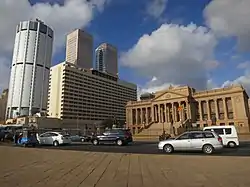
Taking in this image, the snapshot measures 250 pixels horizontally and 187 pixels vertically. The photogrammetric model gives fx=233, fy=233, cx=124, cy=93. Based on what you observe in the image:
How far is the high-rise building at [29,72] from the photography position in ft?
443

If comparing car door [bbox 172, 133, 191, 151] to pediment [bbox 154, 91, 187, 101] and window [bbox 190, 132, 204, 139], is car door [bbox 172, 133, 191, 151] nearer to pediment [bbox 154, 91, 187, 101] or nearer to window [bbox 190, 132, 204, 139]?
window [bbox 190, 132, 204, 139]

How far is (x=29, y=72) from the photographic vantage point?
136625 mm

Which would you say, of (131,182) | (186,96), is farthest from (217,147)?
(186,96)

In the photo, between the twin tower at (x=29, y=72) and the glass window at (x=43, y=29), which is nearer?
the twin tower at (x=29, y=72)

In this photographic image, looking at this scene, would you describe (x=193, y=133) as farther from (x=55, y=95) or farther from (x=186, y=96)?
(x=55, y=95)

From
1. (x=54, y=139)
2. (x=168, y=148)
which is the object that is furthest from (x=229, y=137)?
(x=54, y=139)

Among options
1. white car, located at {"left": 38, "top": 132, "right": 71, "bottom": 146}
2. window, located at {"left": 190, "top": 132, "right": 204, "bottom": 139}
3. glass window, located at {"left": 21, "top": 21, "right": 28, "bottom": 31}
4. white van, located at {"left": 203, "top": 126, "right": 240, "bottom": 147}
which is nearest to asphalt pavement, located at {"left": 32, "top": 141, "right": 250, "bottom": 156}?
white van, located at {"left": 203, "top": 126, "right": 240, "bottom": 147}

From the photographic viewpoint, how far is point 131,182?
6.64 meters

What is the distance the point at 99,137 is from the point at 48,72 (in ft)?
414

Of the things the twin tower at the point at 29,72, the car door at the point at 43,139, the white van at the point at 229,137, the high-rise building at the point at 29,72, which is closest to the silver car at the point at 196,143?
the white van at the point at 229,137

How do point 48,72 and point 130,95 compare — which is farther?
point 130,95

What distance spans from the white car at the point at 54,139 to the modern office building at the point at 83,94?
100 metres

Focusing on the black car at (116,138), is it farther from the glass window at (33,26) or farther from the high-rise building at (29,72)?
the glass window at (33,26)

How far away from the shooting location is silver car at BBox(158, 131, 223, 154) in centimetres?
1574
